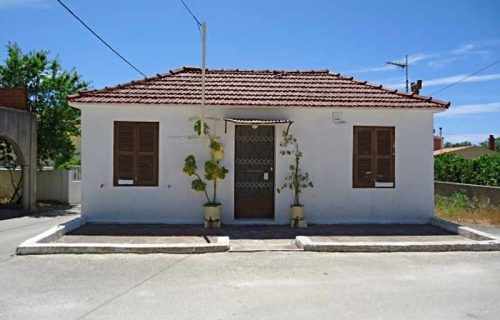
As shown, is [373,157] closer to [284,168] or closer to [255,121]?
[284,168]

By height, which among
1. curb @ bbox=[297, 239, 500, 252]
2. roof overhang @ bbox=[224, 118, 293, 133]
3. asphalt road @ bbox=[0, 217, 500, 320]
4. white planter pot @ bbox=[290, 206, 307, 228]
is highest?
roof overhang @ bbox=[224, 118, 293, 133]

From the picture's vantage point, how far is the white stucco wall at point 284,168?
11.3 metres

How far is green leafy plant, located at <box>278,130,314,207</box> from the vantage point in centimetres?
1148

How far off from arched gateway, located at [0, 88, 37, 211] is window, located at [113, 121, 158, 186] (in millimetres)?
6492

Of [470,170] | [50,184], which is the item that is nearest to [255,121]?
[470,170]

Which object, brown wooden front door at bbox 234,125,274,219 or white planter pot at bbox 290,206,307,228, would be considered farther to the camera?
brown wooden front door at bbox 234,125,274,219

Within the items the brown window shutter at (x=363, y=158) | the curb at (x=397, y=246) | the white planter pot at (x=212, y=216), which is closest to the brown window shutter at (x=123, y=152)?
the white planter pot at (x=212, y=216)

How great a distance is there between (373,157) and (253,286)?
630 centimetres

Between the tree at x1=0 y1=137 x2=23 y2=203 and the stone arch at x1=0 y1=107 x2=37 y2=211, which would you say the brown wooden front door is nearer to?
the stone arch at x1=0 y1=107 x2=37 y2=211

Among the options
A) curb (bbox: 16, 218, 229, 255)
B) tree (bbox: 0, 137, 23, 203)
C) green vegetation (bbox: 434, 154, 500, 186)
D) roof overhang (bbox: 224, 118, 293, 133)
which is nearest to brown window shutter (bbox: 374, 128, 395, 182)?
roof overhang (bbox: 224, 118, 293, 133)

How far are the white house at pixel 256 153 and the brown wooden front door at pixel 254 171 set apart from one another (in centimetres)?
2

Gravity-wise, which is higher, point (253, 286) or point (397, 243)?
point (397, 243)

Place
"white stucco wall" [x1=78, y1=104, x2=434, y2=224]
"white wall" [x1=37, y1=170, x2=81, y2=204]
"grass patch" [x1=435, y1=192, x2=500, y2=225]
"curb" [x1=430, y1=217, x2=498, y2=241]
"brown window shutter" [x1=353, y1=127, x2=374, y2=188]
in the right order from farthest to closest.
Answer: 1. "white wall" [x1=37, y1=170, x2=81, y2=204]
2. "grass patch" [x1=435, y1=192, x2=500, y2=225]
3. "brown window shutter" [x1=353, y1=127, x2=374, y2=188]
4. "white stucco wall" [x1=78, y1=104, x2=434, y2=224]
5. "curb" [x1=430, y1=217, x2=498, y2=241]

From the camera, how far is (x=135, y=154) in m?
11.4
